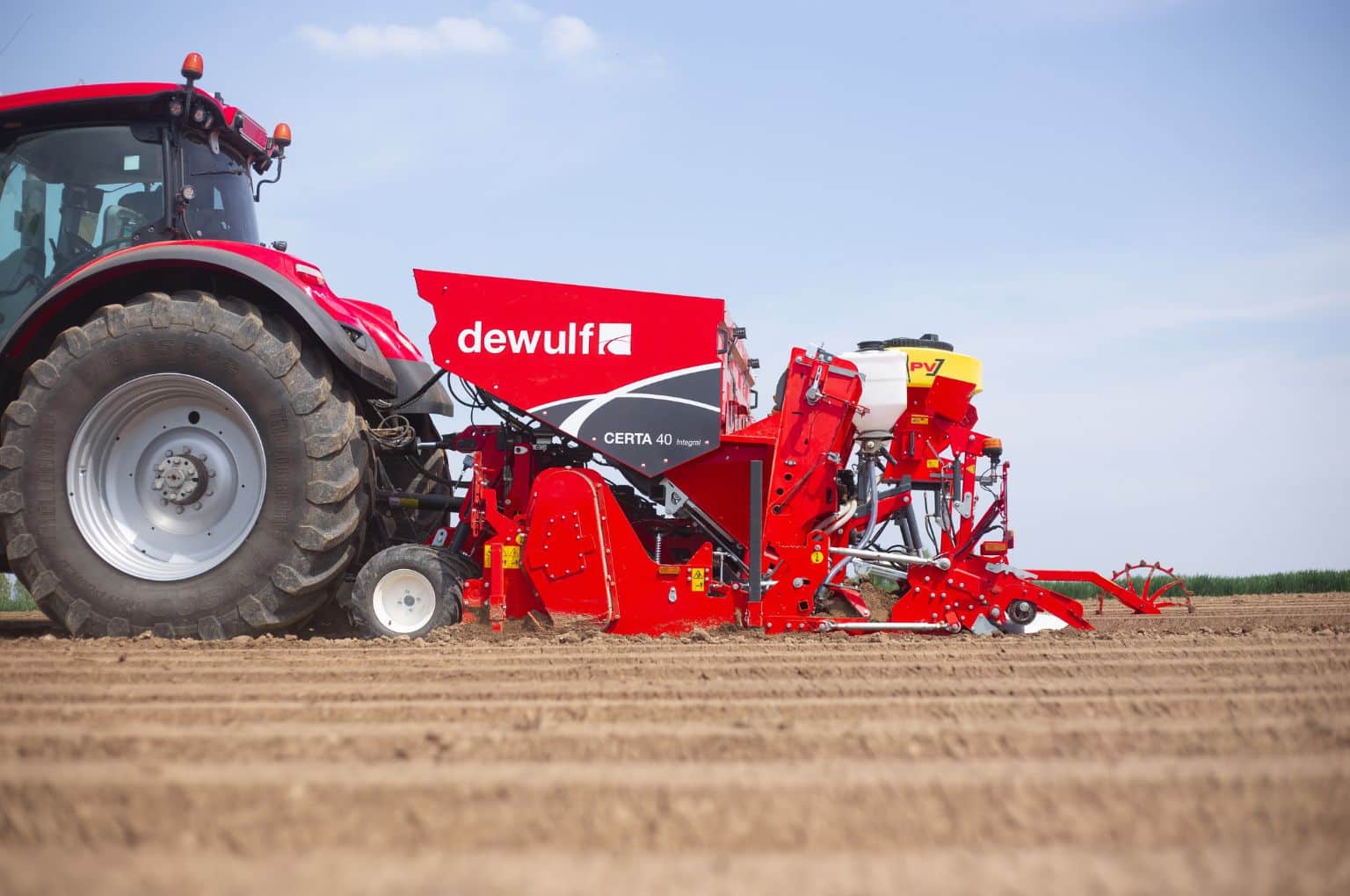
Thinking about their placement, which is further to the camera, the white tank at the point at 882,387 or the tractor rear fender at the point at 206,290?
the white tank at the point at 882,387

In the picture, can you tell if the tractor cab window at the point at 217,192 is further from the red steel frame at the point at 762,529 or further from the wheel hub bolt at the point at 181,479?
the red steel frame at the point at 762,529

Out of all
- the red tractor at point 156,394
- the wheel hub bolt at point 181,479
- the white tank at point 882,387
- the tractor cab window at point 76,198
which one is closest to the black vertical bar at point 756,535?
the white tank at point 882,387

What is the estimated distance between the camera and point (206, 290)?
4.92m

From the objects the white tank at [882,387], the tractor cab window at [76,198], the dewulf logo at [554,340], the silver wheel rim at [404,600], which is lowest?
the silver wheel rim at [404,600]

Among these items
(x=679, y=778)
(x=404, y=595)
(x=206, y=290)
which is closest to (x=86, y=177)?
(x=206, y=290)

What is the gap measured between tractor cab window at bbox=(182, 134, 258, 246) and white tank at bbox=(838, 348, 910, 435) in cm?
338

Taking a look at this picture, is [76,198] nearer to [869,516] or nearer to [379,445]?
[379,445]

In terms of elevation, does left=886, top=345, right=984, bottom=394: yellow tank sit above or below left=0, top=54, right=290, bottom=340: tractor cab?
below

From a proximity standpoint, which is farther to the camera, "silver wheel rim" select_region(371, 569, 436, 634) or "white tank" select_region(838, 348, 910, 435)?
"white tank" select_region(838, 348, 910, 435)

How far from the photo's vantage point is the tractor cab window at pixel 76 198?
201 inches

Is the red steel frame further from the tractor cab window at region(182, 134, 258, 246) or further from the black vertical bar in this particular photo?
the tractor cab window at region(182, 134, 258, 246)

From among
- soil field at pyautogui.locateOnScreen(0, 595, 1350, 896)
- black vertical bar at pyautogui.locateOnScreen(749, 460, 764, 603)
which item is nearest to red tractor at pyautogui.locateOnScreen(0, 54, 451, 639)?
soil field at pyautogui.locateOnScreen(0, 595, 1350, 896)

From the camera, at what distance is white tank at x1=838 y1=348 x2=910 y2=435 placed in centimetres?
506

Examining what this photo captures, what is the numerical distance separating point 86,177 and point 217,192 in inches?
23.7
